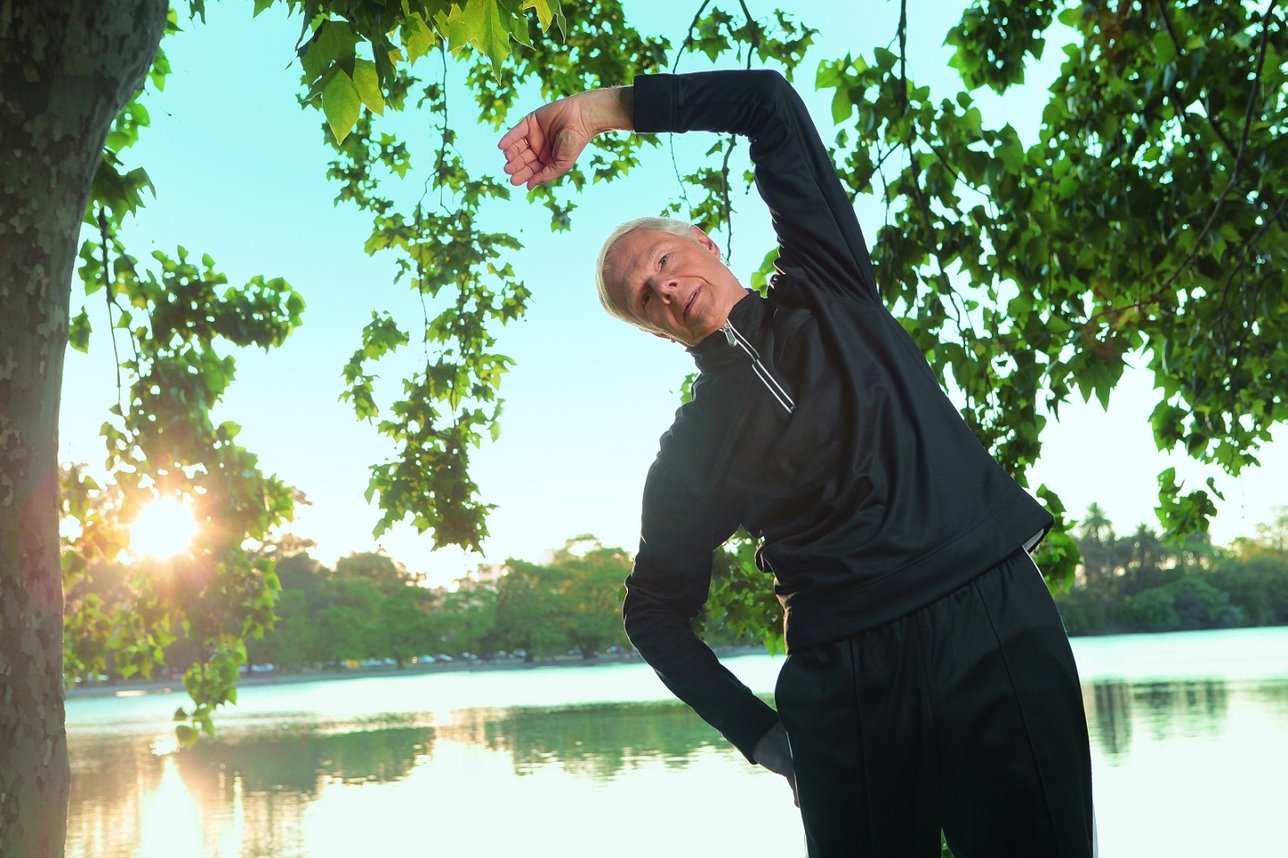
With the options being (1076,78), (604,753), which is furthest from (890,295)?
(604,753)

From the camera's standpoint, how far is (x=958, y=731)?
1.40 meters

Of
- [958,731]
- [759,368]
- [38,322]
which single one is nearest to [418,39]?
[38,322]

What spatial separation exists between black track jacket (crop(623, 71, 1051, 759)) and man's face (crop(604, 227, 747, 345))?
3 cm

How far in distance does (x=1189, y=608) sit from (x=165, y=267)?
8141 centimetres

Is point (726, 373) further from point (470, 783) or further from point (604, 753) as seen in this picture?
point (604, 753)

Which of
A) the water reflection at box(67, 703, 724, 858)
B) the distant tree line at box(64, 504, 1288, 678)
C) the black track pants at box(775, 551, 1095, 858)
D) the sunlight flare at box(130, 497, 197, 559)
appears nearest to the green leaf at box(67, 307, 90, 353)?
the sunlight flare at box(130, 497, 197, 559)

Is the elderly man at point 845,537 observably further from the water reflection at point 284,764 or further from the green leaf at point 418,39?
the water reflection at point 284,764

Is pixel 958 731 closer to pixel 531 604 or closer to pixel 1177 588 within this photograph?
pixel 531 604

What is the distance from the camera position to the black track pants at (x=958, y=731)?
4.53 ft

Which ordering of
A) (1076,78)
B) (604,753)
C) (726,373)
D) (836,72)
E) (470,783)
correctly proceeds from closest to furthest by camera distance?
(726,373) < (836,72) < (1076,78) < (470,783) < (604,753)

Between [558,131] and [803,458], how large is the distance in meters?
0.57

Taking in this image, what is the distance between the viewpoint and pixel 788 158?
1.63 meters

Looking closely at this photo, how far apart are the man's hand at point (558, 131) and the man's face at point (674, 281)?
15 cm

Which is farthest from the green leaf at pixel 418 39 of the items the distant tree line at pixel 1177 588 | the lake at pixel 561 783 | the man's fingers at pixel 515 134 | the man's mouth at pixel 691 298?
the distant tree line at pixel 1177 588
